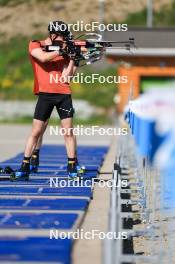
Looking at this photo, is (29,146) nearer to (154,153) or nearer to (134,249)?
(134,249)

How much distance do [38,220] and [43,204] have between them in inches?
42.2

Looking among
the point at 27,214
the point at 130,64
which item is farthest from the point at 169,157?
the point at 130,64

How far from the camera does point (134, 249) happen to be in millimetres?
8281

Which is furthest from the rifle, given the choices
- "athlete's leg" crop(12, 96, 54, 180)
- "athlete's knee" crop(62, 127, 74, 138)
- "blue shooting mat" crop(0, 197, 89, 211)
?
"blue shooting mat" crop(0, 197, 89, 211)

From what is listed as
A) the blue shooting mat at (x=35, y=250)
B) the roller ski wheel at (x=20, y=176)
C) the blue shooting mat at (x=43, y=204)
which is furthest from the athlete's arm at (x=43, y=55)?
the blue shooting mat at (x=35, y=250)

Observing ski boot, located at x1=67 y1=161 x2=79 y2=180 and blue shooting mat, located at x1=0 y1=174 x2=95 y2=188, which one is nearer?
blue shooting mat, located at x1=0 y1=174 x2=95 y2=188

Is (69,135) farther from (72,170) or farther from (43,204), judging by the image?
(43,204)

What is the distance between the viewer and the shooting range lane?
6195 mm

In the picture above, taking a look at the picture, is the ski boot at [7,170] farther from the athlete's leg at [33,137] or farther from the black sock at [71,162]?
the black sock at [71,162]

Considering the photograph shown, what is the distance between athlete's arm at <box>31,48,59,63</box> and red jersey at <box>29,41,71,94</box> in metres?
0.15

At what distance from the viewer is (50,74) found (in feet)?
35.7

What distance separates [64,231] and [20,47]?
45710mm
